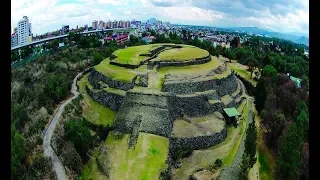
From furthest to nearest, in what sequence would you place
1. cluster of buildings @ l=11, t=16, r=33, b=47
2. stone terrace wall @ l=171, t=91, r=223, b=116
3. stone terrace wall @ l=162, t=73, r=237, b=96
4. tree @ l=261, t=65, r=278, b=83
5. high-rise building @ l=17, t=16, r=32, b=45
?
1. high-rise building @ l=17, t=16, r=32, b=45
2. cluster of buildings @ l=11, t=16, r=33, b=47
3. tree @ l=261, t=65, r=278, b=83
4. stone terrace wall @ l=162, t=73, r=237, b=96
5. stone terrace wall @ l=171, t=91, r=223, b=116

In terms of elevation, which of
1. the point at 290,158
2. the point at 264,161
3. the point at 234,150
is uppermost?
the point at 290,158

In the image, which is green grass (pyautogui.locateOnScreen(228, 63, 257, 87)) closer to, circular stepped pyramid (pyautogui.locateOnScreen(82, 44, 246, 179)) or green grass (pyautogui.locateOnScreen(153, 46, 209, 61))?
circular stepped pyramid (pyautogui.locateOnScreen(82, 44, 246, 179))

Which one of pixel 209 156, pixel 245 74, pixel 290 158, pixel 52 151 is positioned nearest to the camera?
pixel 290 158

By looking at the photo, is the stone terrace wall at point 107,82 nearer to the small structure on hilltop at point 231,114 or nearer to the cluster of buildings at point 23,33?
the small structure on hilltop at point 231,114

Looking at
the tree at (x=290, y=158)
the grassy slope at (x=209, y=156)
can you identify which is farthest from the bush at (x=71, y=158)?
the tree at (x=290, y=158)

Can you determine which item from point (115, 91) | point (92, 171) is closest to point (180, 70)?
point (115, 91)

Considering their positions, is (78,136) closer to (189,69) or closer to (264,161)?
(264,161)

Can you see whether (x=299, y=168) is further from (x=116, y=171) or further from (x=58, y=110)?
(x=58, y=110)

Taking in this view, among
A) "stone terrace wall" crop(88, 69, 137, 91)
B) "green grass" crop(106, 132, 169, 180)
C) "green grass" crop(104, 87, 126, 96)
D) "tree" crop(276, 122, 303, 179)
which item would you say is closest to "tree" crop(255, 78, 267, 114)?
"tree" crop(276, 122, 303, 179)
